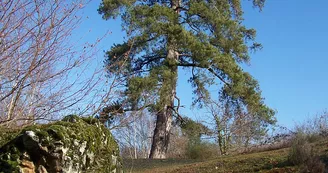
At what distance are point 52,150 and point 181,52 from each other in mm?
13357

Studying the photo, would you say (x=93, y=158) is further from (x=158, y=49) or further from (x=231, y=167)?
(x=158, y=49)

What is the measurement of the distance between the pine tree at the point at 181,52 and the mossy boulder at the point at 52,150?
1035 centimetres

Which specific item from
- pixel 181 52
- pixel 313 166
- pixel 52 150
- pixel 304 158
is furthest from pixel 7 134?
pixel 181 52

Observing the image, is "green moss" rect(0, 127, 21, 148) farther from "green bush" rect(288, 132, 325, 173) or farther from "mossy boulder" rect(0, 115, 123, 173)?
"green bush" rect(288, 132, 325, 173)

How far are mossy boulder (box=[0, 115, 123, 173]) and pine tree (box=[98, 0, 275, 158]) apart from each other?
10.4 metres

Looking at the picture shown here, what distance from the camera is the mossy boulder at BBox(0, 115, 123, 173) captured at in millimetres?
3578

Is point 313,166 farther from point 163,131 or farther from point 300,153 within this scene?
point 163,131

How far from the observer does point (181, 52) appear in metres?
16.8

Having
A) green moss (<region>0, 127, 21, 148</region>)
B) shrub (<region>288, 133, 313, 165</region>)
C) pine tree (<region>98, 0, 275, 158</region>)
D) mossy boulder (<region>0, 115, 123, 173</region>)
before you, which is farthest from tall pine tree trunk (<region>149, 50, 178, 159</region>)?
mossy boulder (<region>0, 115, 123, 173</region>)

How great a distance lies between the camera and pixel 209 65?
16.0 meters

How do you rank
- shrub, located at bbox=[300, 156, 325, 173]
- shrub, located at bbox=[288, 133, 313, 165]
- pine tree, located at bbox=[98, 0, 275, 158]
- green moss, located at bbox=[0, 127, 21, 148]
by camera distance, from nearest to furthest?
1. green moss, located at bbox=[0, 127, 21, 148]
2. shrub, located at bbox=[300, 156, 325, 173]
3. shrub, located at bbox=[288, 133, 313, 165]
4. pine tree, located at bbox=[98, 0, 275, 158]

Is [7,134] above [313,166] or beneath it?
above

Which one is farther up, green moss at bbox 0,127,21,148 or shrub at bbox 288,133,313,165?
shrub at bbox 288,133,313,165

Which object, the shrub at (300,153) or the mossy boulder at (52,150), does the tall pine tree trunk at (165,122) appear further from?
the mossy boulder at (52,150)
